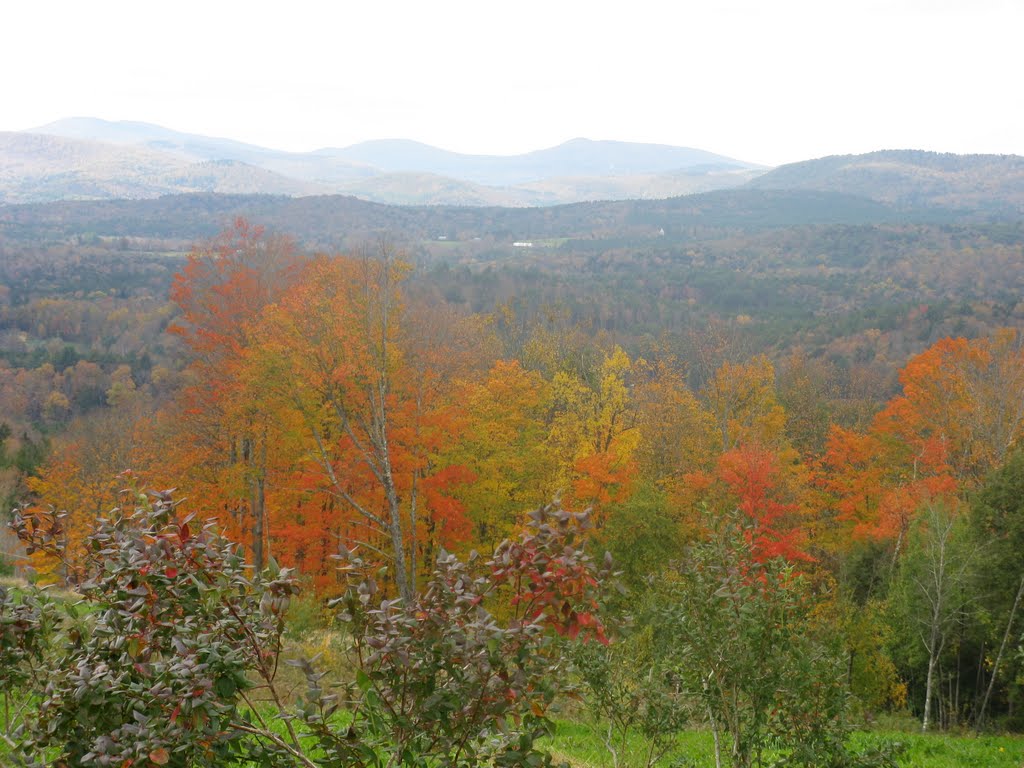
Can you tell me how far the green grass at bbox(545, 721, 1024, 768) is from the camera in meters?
10.3

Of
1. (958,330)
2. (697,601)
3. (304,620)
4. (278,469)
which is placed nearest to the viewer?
(697,601)

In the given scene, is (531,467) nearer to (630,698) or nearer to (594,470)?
(594,470)

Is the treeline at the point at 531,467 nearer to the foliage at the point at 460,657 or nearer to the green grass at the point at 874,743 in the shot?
the green grass at the point at 874,743

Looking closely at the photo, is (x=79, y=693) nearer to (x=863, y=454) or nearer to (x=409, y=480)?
(x=409, y=480)

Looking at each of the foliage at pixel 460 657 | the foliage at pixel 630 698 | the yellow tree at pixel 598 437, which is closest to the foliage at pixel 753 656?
the foliage at pixel 630 698

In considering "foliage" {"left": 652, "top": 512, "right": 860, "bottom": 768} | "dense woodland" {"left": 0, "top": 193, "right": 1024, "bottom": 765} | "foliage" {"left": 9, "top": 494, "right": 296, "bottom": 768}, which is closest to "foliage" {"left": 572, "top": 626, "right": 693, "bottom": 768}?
"dense woodland" {"left": 0, "top": 193, "right": 1024, "bottom": 765}

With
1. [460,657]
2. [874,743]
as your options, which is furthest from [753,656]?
[874,743]

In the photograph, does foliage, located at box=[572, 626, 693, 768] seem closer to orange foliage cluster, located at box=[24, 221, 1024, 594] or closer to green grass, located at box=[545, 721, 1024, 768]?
green grass, located at box=[545, 721, 1024, 768]

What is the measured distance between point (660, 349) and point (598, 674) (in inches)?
2391

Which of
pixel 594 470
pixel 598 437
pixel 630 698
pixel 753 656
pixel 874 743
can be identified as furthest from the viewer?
pixel 598 437

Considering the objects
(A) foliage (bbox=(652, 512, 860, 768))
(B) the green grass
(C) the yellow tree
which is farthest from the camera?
(C) the yellow tree

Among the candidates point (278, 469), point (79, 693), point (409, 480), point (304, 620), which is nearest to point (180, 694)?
point (79, 693)

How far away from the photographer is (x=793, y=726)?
5.61 meters

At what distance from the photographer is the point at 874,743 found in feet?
32.6
